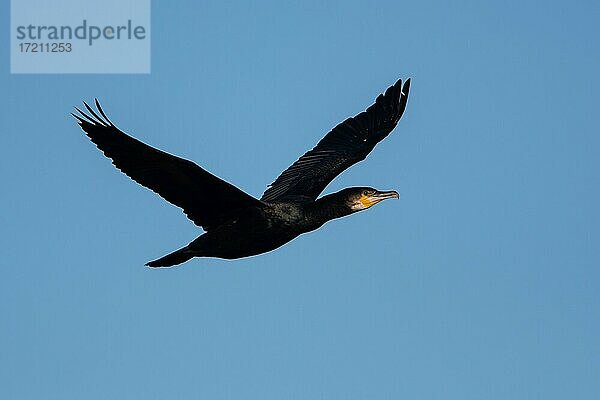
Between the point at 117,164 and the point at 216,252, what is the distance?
1.61 metres

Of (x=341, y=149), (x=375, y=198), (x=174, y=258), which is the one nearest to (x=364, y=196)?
(x=375, y=198)

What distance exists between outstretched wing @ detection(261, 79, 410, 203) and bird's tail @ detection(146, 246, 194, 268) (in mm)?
1871

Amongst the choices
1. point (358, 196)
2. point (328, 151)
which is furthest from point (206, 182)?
point (328, 151)

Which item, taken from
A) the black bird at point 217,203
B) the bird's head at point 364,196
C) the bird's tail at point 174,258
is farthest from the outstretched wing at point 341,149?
the bird's tail at point 174,258

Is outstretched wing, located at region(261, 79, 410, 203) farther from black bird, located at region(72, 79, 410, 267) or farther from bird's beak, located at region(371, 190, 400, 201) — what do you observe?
bird's beak, located at region(371, 190, 400, 201)

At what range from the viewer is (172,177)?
494 inches

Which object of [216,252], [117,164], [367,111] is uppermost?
[367,111]

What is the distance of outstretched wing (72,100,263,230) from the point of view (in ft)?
39.1

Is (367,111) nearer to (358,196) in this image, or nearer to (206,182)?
(358,196)

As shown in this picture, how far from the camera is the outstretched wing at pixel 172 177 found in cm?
1191

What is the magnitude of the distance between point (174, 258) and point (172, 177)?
1.15 m

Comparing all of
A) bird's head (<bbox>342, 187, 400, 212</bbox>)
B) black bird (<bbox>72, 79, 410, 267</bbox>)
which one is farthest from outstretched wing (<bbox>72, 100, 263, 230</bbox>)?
bird's head (<bbox>342, 187, 400, 212</bbox>)

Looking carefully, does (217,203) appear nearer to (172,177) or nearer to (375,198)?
(172,177)

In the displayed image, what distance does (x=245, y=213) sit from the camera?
12938mm
